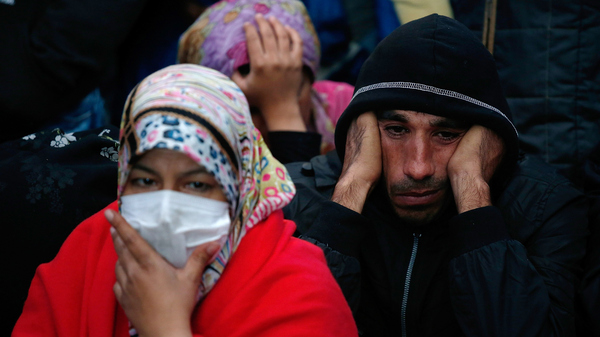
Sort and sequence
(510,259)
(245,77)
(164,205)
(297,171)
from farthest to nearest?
(245,77) < (297,171) < (510,259) < (164,205)

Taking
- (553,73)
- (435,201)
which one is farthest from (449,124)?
(553,73)

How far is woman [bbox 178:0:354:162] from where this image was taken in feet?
9.40

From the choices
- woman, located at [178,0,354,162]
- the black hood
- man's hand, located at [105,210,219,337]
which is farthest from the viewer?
woman, located at [178,0,354,162]

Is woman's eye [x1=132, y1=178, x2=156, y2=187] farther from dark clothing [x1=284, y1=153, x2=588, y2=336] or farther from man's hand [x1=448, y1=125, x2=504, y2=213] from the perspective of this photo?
man's hand [x1=448, y1=125, x2=504, y2=213]

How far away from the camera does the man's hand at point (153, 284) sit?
1.39 meters

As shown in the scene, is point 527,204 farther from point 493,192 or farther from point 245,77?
point 245,77

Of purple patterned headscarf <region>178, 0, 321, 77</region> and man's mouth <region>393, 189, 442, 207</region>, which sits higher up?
purple patterned headscarf <region>178, 0, 321, 77</region>

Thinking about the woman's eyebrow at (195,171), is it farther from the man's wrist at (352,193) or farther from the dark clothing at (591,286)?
the dark clothing at (591,286)

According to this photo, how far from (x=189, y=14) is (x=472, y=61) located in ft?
6.74

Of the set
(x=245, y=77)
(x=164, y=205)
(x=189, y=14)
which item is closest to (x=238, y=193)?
(x=164, y=205)

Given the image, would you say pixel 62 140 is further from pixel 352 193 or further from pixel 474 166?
Result: pixel 474 166

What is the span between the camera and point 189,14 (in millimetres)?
3473

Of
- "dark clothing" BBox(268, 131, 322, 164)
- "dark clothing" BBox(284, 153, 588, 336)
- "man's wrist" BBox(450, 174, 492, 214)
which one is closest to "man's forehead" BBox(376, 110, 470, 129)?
"man's wrist" BBox(450, 174, 492, 214)

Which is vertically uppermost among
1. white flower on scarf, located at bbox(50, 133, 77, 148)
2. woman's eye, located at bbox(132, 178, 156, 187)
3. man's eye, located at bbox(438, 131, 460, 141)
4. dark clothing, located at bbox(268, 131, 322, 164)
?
woman's eye, located at bbox(132, 178, 156, 187)
